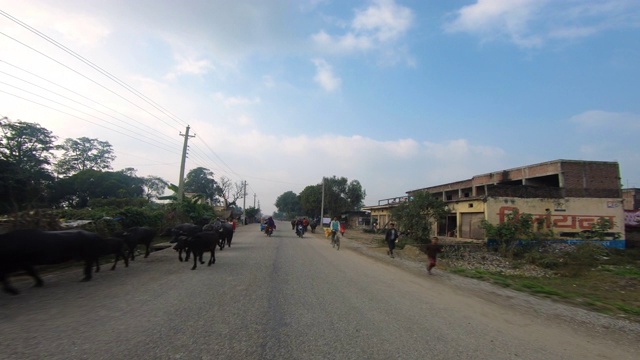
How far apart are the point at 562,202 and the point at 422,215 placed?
11.6 metres

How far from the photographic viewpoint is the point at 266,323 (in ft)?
17.5

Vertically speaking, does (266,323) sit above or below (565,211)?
below

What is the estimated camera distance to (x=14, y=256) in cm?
664

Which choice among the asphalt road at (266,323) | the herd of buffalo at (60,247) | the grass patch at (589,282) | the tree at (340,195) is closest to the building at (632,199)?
the grass patch at (589,282)

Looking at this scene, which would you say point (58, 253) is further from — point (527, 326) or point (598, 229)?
point (598, 229)

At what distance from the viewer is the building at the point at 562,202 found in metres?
25.8

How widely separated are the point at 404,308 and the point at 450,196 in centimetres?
3588

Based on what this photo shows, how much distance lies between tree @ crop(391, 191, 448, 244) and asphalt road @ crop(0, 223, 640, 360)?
15.9 m

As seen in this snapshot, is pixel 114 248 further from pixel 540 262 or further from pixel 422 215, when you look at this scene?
pixel 422 215

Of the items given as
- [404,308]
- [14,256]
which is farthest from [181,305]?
[404,308]

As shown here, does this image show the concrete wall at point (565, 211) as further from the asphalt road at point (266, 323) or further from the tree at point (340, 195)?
the tree at point (340, 195)

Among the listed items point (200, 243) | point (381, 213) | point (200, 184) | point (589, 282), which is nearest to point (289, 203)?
point (200, 184)

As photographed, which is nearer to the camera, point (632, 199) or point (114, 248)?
point (114, 248)

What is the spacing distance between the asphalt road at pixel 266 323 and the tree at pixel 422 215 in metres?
15.9
